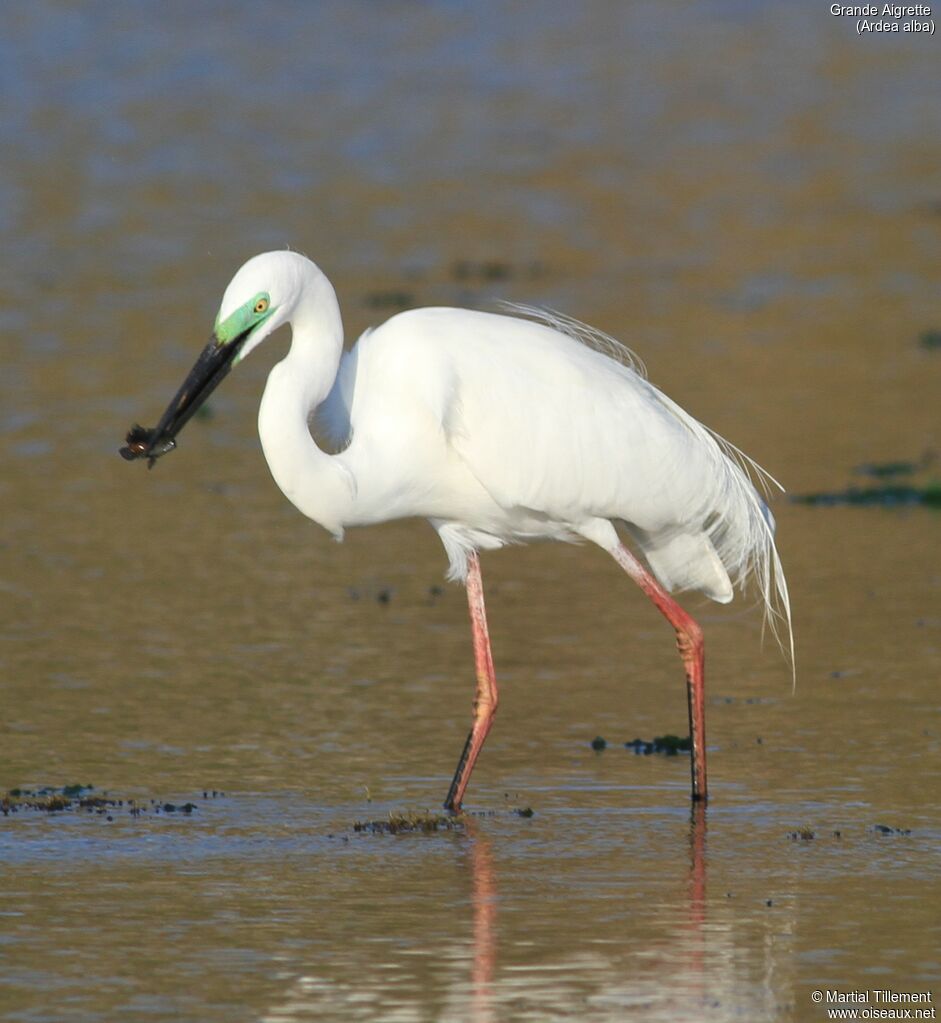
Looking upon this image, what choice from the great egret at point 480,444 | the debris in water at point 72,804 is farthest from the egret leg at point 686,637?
the debris in water at point 72,804

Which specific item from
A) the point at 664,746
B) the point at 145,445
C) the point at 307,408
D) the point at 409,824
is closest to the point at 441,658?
the point at 664,746

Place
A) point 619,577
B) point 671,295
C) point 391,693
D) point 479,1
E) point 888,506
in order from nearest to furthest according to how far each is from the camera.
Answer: point 391,693 < point 619,577 < point 888,506 < point 671,295 < point 479,1

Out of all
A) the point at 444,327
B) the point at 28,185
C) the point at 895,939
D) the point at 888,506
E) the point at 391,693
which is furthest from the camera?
the point at 28,185

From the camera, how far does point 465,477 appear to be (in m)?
6.76

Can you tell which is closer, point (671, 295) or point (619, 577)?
point (619, 577)

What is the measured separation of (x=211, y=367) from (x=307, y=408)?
35 cm

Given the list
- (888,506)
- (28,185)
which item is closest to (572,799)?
(888,506)

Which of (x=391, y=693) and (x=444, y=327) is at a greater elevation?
(x=444, y=327)

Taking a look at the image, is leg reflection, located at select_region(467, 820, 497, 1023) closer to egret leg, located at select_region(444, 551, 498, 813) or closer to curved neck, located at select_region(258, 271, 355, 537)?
egret leg, located at select_region(444, 551, 498, 813)

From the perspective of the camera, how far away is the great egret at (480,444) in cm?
624

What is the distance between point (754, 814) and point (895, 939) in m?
1.24

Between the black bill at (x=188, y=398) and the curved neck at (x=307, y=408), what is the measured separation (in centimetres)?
17

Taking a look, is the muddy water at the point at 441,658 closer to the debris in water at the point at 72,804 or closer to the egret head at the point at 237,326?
the debris in water at the point at 72,804

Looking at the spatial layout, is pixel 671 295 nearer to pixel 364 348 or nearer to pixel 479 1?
pixel 364 348
